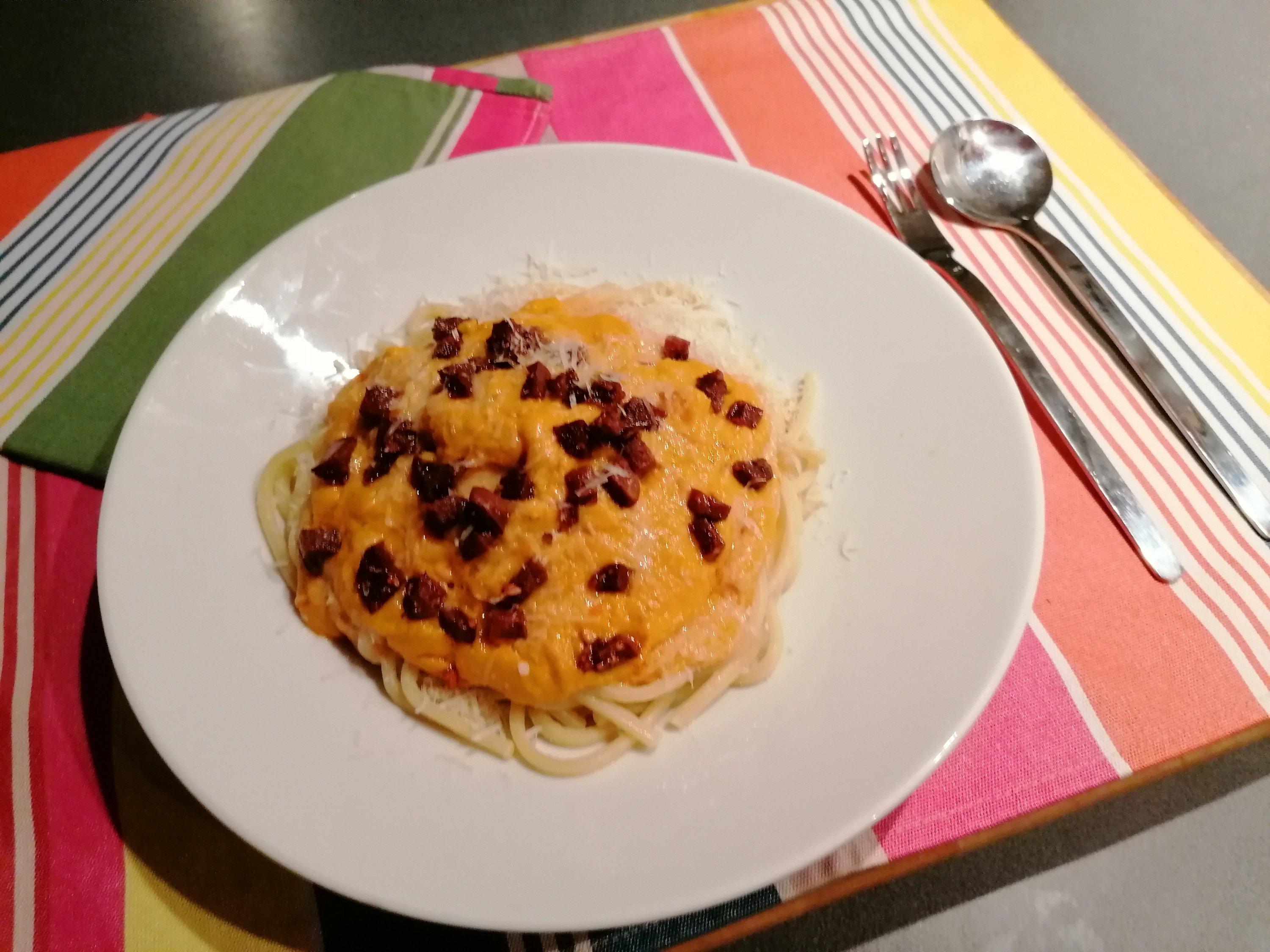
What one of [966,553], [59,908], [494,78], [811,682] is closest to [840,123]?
[494,78]

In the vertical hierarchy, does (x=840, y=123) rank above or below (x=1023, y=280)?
above

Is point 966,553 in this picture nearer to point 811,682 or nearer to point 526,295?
point 811,682

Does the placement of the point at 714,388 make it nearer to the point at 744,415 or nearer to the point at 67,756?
the point at 744,415

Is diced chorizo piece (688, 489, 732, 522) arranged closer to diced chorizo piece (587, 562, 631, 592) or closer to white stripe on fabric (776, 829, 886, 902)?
diced chorizo piece (587, 562, 631, 592)

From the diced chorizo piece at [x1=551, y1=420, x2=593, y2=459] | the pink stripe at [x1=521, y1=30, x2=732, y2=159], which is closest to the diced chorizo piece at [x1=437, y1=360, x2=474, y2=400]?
the diced chorizo piece at [x1=551, y1=420, x2=593, y2=459]

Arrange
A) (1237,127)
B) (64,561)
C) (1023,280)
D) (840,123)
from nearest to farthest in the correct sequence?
1. (64,561)
2. (1023,280)
3. (840,123)
4. (1237,127)

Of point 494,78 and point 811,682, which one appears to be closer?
point 811,682

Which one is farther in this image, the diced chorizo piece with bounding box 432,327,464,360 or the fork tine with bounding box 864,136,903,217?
the fork tine with bounding box 864,136,903,217
